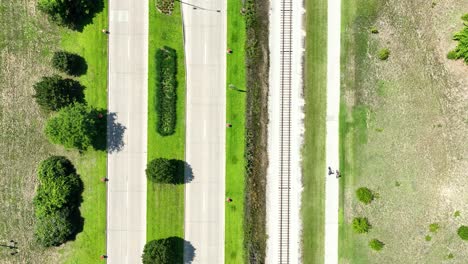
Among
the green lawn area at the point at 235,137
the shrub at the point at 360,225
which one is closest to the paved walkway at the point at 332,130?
the shrub at the point at 360,225

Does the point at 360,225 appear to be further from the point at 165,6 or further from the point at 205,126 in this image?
the point at 165,6

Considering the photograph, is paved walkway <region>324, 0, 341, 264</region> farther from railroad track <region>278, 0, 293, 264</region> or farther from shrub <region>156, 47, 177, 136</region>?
shrub <region>156, 47, 177, 136</region>

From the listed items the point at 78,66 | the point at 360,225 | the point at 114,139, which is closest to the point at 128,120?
the point at 114,139

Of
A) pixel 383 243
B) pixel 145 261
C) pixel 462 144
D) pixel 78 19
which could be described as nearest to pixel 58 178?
pixel 145 261

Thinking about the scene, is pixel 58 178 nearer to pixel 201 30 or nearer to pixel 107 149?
pixel 107 149

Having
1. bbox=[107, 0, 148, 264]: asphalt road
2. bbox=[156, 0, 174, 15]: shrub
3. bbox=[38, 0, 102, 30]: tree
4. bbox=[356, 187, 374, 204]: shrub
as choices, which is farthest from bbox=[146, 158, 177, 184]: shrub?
bbox=[356, 187, 374, 204]: shrub

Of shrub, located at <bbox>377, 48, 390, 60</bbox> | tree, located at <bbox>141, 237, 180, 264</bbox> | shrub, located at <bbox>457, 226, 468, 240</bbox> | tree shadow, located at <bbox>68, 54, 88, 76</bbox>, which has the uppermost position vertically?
shrub, located at <bbox>377, 48, 390, 60</bbox>

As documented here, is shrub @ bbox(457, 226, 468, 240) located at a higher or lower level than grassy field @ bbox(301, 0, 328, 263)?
lower
